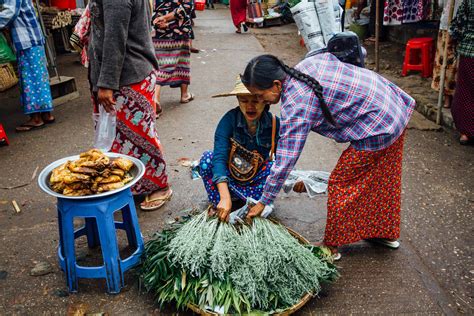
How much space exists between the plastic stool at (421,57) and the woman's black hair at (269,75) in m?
5.02

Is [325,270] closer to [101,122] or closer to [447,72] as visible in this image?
[101,122]

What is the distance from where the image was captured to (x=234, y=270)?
7.53ft

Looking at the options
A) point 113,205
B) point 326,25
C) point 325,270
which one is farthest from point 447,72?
point 113,205

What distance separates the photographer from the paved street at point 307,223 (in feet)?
8.16

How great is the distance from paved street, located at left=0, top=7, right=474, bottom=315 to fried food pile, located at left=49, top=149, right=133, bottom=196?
0.67m

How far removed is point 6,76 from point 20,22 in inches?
59.8

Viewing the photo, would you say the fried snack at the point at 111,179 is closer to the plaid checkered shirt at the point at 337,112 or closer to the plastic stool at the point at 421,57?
the plaid checkered shirt at the point at 337,112

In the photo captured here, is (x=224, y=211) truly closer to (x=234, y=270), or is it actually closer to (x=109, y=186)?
(x=234, y=270)

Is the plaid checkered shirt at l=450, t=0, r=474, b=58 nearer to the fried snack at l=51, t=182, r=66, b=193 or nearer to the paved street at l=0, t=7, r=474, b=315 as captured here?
the paved street at l=0, t=7, r=474, b=315

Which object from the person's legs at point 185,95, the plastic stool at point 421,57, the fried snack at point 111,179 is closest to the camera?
the fried snack at point 111,179

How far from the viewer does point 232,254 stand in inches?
90.4

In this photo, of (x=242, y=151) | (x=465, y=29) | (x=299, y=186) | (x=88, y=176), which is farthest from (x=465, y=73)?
(x=88, y=176)

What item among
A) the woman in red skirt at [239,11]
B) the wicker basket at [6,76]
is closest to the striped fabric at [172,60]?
the wicker basket at [6,76]

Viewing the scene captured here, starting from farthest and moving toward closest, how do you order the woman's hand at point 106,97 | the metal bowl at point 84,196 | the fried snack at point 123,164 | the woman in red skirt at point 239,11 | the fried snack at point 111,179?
the woman in red skirt at point 239,11 < the woman's hand at point 106,97 < the fried snack at point 123,164 < the fried snack at point 111,179 < the metal bowl at point 84,196
